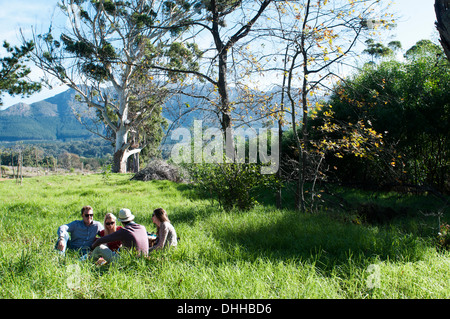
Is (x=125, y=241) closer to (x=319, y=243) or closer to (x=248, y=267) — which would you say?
(x=248, y=267)

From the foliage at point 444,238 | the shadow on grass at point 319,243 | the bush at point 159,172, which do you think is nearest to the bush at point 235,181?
the shadow on grass at point 319,243

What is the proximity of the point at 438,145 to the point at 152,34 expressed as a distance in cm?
1980

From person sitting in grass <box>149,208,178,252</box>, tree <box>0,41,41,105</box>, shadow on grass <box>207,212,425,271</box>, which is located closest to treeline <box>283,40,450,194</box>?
shadow on grass <box>207,212,425,271</box>

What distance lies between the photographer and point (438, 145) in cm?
1109

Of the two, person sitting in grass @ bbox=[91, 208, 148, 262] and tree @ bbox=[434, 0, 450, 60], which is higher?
tree @ bbox=[434, 0, 450, 60]

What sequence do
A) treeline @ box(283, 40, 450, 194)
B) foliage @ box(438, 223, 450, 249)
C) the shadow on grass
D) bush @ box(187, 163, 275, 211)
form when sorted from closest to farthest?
the shadow on grass
foliage @ box(438, 223, 450, 249)
bush @ box(187, 163, 275, 211)
treeline @ box(283, 40, 450, 194)

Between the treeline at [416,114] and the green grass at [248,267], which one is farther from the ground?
the treeline at [416,114]

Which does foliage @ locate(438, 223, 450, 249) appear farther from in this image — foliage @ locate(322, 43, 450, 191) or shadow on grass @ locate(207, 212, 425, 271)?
foliage @ locate(322, 43, 450, 191)

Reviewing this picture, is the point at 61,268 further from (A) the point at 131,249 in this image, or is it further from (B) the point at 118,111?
(B) the point at 118,111

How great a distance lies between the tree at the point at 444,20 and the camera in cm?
327

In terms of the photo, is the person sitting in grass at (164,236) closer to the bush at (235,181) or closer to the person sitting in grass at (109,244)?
the person sitting in grass at (109,244)

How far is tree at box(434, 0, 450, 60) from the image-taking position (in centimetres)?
327

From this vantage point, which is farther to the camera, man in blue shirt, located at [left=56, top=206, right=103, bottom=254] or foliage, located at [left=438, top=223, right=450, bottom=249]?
foliage, located at [left=438, top=223, right=450, bottom=249]

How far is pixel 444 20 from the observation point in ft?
10.8
